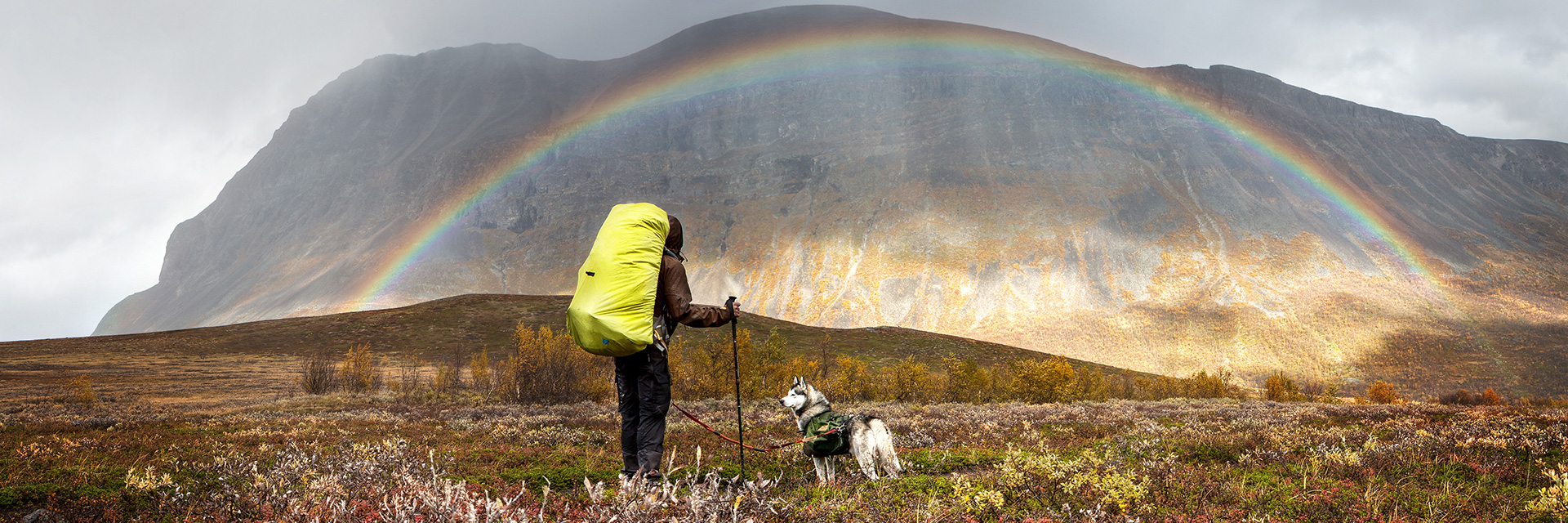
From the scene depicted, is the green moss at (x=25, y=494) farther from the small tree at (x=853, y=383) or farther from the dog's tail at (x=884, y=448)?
the small tree at (x=853, y=383)

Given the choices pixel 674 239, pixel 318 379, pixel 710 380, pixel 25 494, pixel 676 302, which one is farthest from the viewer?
pixel 318 379

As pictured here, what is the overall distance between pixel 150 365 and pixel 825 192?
384ft

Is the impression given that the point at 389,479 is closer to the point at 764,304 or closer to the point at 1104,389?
the point at 1104,389

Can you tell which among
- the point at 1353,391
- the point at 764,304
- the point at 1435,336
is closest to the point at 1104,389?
the point at 1353,391

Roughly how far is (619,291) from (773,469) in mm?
3066

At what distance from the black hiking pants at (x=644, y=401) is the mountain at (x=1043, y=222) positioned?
9724 centimetres

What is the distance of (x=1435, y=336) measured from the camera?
92.2 m

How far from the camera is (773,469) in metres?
7.42

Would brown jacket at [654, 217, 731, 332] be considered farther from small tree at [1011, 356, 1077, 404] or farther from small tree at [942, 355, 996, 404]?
small tree at [1011, 356, 1077, 404]

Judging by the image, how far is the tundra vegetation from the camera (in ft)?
13.9

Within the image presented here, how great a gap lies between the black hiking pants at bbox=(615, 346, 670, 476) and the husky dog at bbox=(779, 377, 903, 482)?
1309 mm

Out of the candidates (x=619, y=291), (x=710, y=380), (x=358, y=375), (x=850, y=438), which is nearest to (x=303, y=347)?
(x=358, y=375)

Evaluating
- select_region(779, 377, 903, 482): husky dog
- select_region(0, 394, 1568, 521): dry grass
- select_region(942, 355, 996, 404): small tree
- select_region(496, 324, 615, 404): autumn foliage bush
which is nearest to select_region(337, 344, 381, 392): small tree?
select_region(496, 324, 615, 404): autumn foliage bush

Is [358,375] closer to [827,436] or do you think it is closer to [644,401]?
[644,401]
